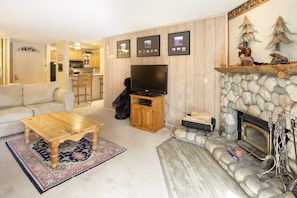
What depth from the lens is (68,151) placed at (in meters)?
2.66

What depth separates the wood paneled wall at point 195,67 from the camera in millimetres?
3273

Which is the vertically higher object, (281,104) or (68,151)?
(281,104)

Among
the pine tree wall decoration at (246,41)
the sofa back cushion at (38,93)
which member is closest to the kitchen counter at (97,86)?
the sofa back cushion at (38,93)

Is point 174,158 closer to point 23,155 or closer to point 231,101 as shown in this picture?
point 231,101

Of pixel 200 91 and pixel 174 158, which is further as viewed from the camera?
pixel 200 91

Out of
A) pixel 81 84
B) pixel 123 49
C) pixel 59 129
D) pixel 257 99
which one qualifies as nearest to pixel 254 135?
pixel 257 99

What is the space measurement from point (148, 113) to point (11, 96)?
9.49 ft

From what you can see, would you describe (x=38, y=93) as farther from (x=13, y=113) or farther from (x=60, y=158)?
(x=60, y=158)

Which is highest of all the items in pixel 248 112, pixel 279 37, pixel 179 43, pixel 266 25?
pixel 179 43

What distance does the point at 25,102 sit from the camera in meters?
3.84

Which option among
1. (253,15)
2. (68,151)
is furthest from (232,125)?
(68,151)

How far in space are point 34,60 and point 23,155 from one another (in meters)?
6.10

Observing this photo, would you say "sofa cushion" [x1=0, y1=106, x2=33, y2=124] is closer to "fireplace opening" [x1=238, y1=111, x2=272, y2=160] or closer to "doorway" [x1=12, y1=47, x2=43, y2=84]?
"fireplace opening" [x1=238, y1=111, x2=272, y2=160]

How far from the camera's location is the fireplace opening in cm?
223
